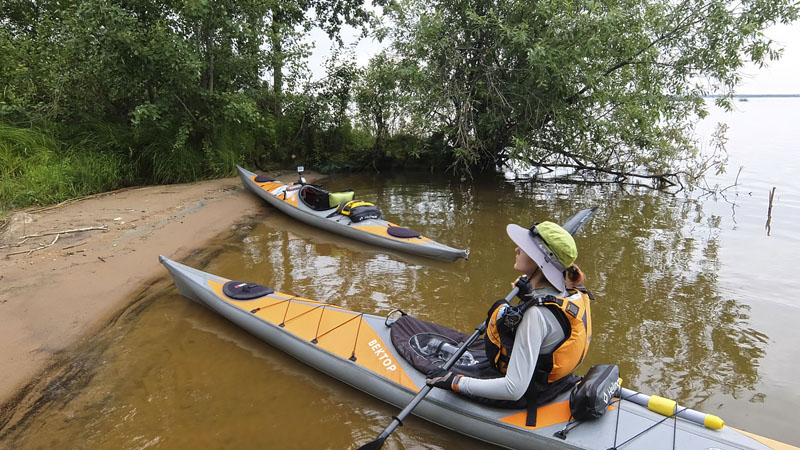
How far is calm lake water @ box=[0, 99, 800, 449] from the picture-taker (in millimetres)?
2797

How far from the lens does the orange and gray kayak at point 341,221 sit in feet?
18.6

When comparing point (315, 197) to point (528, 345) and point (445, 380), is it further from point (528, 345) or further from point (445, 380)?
point (528, 345)

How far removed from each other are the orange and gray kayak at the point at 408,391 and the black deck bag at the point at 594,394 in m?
0.09

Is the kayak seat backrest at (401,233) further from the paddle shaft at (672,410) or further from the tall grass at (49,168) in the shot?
the tall grass at (49,168)

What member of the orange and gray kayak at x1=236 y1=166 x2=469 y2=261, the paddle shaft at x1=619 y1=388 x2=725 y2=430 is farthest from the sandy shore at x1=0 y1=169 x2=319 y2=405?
the paddle shaft at x1=619 y1=388 x2=725 y2=430

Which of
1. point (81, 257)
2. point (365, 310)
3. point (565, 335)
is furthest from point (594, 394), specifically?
point (81, 257)

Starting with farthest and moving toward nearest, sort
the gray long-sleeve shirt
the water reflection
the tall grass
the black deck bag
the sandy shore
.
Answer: the tall grass, the sandy shore, the water reflection, the black deck bag, the gray long-sleeve shirt

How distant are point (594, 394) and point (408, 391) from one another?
114 cm

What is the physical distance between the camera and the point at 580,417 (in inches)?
90.0

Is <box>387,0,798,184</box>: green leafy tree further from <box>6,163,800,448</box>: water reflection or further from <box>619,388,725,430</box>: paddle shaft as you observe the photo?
<box>619,388,725,430</box>: paddle shaft

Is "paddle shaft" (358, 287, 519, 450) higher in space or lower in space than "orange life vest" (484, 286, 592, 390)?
lower

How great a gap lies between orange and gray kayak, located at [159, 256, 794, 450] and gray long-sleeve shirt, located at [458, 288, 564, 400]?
32 cm

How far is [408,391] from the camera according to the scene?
278 cm

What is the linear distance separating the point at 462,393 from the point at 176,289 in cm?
349
